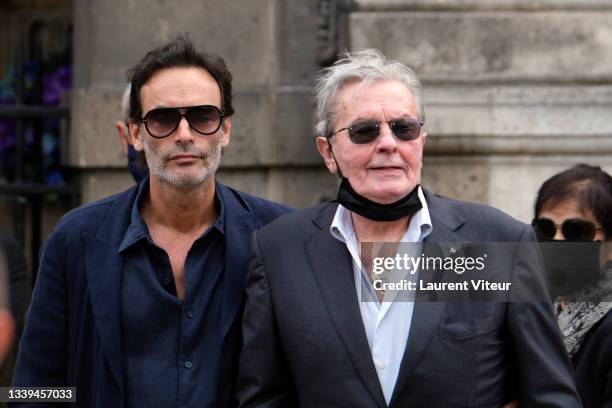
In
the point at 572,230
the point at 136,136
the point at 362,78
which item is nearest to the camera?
the point at 362,78

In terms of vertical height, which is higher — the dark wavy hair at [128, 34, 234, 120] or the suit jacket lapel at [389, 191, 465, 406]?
the dark wavy hair at [128, 34, 234, 120]

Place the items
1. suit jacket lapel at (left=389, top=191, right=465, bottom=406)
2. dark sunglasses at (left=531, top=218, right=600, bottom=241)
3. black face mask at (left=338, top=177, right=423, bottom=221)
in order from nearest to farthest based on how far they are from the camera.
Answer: suit jacket lapel at (left=389, top=191, right=465, bottom=406) < black face mask at (left=338, top=177, right=423, bottom=221) < dark sunglasses at (left=531, top=218, right=600, bottom=241)

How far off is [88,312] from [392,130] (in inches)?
39.2

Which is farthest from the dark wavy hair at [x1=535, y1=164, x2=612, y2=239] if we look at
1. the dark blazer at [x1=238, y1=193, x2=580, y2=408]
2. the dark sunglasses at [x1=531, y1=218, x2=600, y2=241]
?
the dark blazer at [x1=238, y1=193, x2=580, y2=408]

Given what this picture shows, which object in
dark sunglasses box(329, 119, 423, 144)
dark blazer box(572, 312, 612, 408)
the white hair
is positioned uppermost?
the white hair

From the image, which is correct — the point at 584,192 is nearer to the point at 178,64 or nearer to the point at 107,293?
the point at 178,64

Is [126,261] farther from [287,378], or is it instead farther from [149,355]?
[287,378]

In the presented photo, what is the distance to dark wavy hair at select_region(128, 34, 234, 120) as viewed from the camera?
3680mm

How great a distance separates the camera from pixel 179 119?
3605 mm

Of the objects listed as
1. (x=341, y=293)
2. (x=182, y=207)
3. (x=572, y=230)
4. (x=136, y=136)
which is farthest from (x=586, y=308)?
(x=136, y=136)

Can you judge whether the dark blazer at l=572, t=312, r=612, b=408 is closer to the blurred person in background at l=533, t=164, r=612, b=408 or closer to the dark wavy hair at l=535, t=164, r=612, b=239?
the blurred person in background at l=533, t=164, r=612, b=408

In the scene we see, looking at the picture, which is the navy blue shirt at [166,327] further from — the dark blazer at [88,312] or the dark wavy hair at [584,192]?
the dark wavy hair at [584,192]

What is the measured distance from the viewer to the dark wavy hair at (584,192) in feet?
12.9

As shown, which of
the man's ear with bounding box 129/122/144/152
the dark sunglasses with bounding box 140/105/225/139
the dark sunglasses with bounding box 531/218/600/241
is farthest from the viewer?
the dark sunglasses with bounding box 531/218/600/241
